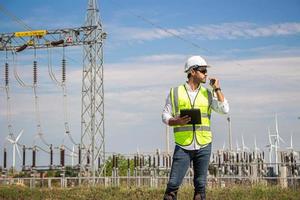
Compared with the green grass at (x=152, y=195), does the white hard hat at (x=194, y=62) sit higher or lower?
higher

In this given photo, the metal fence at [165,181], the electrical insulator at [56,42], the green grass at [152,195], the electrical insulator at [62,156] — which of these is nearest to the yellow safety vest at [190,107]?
the green grass at [152,195]

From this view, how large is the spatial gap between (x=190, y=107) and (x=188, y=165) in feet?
2.02

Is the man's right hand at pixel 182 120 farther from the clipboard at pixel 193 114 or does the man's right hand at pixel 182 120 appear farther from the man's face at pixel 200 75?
the man's face at pixel 200 75

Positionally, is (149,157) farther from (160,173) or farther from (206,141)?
(206,141)

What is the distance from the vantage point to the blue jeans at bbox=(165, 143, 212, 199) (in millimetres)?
5406

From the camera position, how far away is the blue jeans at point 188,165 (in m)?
5.41

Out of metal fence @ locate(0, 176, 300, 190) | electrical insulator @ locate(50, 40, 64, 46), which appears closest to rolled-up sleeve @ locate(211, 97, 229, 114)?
metal fence @ locate(0, 176, 300, 190)

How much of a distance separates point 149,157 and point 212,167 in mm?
4088

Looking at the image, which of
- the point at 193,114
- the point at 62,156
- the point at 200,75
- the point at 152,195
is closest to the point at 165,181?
the point at 62,156

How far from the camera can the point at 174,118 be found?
5375 millimetres

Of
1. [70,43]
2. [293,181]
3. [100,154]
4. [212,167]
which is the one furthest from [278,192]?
[70,43]

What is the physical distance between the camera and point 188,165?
214 inches

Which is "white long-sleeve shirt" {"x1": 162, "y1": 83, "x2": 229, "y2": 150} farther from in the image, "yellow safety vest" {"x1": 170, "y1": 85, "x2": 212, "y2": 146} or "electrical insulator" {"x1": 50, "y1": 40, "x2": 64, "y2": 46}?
"electrical insulator" {"x1": 50, "y1": 40, "x2": 64, "y2": 46}

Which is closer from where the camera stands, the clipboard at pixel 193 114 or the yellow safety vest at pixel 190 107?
the clipboard at pixel 193 114
